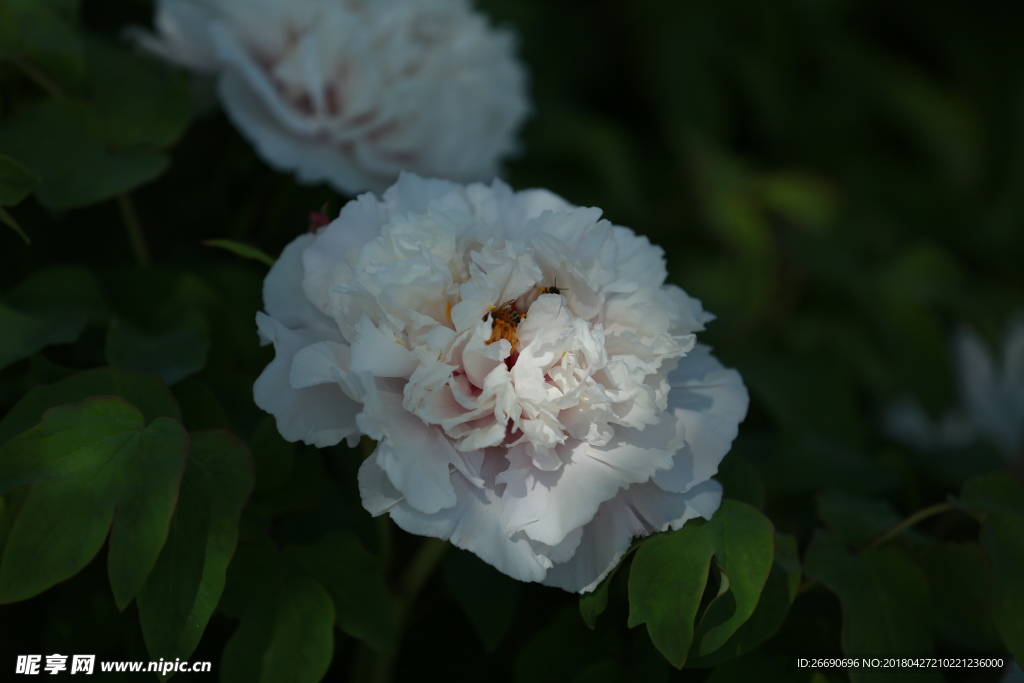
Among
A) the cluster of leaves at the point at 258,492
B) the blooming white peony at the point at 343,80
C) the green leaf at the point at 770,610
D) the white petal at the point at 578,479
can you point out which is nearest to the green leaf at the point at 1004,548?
the cluster of leaves at the point at 258,492

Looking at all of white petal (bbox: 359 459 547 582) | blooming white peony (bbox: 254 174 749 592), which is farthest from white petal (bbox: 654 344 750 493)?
white petal (bbox: 359 459 547 582)

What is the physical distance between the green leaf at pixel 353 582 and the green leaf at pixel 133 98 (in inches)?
16.3

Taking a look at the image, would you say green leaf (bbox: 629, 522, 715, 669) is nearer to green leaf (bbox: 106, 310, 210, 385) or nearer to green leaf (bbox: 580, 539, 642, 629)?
green leaf (bbox: 580, 539, 642, 629)

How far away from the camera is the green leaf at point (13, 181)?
56 cm

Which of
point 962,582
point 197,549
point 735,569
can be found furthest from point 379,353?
point 962,582

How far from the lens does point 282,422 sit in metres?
0.49

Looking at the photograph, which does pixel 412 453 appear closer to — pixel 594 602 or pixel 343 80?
pixel 594 602

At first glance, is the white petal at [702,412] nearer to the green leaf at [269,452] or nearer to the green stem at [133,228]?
the green leaf at [269,452]

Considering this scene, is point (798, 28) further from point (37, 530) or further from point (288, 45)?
point (37, 530)

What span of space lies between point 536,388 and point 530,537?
94 mm

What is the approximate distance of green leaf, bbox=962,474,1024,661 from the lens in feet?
1.77

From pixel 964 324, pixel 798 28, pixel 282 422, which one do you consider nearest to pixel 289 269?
pixel 282 422

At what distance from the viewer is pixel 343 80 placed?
0.84 meters

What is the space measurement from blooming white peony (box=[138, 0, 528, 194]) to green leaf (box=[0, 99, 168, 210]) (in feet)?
0.43
